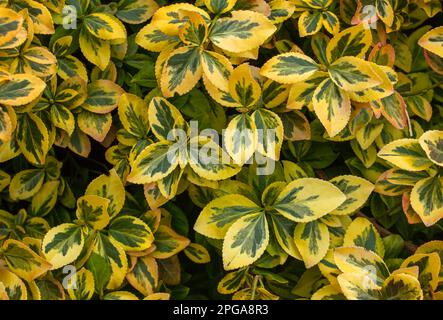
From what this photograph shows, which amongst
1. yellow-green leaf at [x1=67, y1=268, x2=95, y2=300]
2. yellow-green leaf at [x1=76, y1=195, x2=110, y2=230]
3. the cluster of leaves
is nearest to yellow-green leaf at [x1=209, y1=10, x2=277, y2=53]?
the cluster of leaves

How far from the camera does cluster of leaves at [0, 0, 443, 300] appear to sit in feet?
3.86

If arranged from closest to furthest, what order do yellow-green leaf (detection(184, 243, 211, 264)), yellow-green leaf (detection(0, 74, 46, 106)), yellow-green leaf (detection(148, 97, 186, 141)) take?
yellow-green leaf (detection(0, 74, 46, 106)) < yellow-green leaf (detection(148, 97, 186, 141)) < yellow-green leaf (detection(184, 243, 211, 264))

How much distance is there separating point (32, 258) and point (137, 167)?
0.25 meters

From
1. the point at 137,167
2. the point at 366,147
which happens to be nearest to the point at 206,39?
the point at 137,167

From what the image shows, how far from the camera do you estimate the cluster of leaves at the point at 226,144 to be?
118cm

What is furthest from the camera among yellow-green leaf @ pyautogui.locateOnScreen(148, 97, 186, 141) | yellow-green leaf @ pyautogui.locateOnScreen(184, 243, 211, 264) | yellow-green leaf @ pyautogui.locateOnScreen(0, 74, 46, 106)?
yellow-green leaf @ pyautogui.locateOnScreen(184, 243, 211, 264)

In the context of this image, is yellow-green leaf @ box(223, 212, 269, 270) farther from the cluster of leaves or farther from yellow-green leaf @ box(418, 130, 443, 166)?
yellow-green leaf @ box(418, 130, 443, 166)

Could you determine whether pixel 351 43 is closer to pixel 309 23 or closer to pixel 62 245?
pixel 309 23

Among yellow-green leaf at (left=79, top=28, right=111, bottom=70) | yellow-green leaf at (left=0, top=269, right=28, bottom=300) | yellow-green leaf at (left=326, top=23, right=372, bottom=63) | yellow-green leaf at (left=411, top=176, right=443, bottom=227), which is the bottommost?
yellow-green leaf at (left=0, top=269, right=28, bottom=300)

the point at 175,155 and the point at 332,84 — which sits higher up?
the point at 332,84

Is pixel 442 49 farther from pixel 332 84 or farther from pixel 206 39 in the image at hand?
pixel 206 39

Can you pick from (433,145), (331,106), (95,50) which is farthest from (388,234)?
(95,50)

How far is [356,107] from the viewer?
4.13 ft

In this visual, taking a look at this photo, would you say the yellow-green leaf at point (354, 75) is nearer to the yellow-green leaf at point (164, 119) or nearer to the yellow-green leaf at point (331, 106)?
the yellow-green leaf at point (331, 106)
